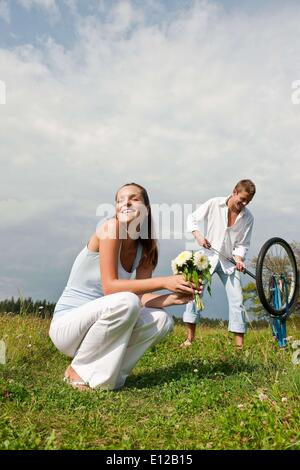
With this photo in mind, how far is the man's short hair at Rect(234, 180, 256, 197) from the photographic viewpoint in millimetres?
7715

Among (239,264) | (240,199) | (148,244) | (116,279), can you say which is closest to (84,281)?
(116,279)

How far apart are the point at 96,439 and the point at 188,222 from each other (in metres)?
4.60

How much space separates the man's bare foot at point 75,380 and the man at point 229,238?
2.87 metres

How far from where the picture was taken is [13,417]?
3998 millimetres

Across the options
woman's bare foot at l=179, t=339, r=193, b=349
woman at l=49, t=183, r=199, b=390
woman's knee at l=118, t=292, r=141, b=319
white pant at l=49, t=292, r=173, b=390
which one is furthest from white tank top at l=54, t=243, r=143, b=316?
woman's bare foot at l=179, t=339, r=193, b=349

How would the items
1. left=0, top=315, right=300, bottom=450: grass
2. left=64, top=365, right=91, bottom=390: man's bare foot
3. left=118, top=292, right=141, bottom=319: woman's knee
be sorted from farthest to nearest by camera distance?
left=64, top=365, right=91, bottom=390: man's bare foot → left=118, top=292, right=141, bottom=319: woman's knee → left=0, top=315, right=300, bottom=450: grass

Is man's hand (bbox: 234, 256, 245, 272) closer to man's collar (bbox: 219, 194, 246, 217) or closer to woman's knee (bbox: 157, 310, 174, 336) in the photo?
man's collar (bbox: 219, 194, 246, 217)

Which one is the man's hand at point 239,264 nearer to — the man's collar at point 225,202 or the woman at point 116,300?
the man's collar at point 225,202

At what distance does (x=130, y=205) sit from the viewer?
4.94 meters

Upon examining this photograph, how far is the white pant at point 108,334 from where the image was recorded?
4.79m

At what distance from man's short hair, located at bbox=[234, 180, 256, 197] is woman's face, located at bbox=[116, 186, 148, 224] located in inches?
121

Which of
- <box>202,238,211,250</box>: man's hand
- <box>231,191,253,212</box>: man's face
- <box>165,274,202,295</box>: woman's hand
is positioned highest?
<box>231,191,253,212</box>: man's face

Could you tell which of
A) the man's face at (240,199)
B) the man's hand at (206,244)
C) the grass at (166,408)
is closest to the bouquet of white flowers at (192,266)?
the grass at (166,408)

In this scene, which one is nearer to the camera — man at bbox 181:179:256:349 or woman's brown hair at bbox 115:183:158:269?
woman's brown hair at bbox 115:183:158:269
